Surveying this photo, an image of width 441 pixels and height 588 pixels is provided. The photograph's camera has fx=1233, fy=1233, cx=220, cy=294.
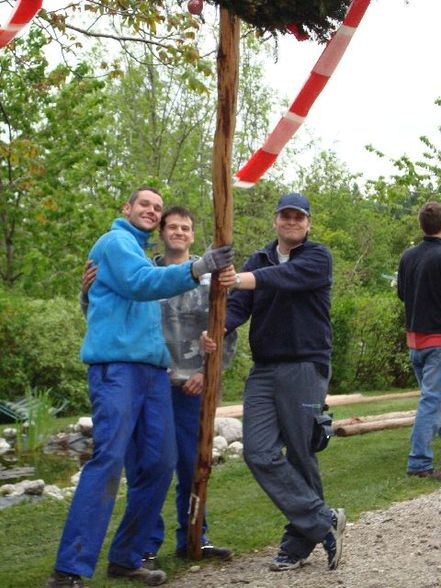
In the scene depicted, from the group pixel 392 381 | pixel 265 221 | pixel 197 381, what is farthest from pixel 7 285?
pixel 197 381

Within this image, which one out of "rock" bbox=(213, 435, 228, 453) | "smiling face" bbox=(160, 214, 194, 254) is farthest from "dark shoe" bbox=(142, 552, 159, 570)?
"rock" bbox=(213, 435, 228, 453)

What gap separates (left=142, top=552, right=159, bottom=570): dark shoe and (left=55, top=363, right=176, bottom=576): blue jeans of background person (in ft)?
0.38

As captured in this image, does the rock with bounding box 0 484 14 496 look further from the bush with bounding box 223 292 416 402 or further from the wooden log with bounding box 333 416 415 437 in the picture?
the bush with bounding box 223 292 416 402

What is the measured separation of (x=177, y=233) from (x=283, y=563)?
1978mm

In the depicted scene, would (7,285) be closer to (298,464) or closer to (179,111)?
(179,111)

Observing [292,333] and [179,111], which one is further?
[179,111]

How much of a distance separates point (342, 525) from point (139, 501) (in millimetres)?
1120

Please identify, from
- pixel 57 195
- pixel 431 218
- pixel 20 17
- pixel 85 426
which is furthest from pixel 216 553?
pixel 57 195

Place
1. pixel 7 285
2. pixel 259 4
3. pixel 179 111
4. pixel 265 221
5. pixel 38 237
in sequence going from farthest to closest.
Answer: pixel 179 111, pixel 265 221, pixel 7 285, pixel 38 237, pixel 259 4

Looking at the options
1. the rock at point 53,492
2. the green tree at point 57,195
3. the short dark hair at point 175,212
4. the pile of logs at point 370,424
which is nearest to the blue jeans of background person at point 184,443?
the short dark hair at point 175,212

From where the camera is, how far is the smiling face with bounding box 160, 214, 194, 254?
→ 7207mm

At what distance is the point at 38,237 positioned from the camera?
84.3ft

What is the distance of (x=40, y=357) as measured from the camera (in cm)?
2120

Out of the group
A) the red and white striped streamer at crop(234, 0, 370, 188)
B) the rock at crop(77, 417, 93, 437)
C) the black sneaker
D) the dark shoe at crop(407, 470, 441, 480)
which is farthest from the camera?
the rock at crop(77, 417, 93, 437)
